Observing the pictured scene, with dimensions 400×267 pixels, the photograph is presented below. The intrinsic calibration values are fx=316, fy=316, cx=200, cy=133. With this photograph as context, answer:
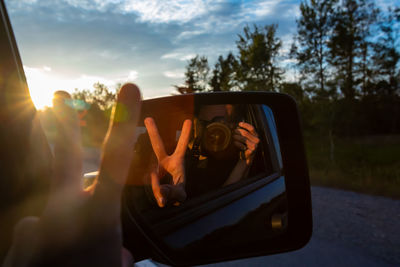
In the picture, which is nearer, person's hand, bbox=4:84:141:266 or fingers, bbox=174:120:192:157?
person's hand, bbox=4:84:141:266

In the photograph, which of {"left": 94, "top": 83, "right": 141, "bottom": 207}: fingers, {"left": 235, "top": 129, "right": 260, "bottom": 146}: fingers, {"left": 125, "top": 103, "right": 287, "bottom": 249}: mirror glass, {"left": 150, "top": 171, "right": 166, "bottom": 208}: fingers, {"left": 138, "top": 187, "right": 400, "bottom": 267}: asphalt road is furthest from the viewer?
{"left": 138, "top": 187, "right": 400, "bottom": 267}: asphalt road

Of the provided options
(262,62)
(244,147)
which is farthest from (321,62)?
(244,147)

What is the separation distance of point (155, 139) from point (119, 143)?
33.8 inches

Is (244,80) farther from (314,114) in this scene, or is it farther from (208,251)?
(208,251)

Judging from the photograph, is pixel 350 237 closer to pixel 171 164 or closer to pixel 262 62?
pixel 171 164

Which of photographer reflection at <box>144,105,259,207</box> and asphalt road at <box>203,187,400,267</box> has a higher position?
photographer reflection at <box>144,105,259,207</box>

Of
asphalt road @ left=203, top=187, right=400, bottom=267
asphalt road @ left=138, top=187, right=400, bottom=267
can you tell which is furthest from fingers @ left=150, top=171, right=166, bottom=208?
asphalt road @ left=203, top=187, right=400, bottom=267

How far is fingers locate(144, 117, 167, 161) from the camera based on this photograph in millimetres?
1491

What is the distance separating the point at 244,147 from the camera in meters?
2.01

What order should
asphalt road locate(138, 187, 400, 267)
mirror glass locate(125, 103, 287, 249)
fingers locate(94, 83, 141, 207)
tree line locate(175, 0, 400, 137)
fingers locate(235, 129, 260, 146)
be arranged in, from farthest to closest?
tree line locate(175, 0, 400, 137) → asphalt road locate(138, 187, 400, 267) → fingers locate(235, 129, 260, 146) → mirror glass locate(125, 103, 287, 249) → fingers locate(94, 83, 141, 207)

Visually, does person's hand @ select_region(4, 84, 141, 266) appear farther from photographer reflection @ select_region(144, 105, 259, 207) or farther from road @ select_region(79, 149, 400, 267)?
road @ select_region(79, 149, 400, 267)

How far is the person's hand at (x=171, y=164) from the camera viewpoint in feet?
4.65

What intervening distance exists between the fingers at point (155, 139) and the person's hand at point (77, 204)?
2.62 feet

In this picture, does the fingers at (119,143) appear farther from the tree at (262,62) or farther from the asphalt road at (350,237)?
the tree at (262,62)
